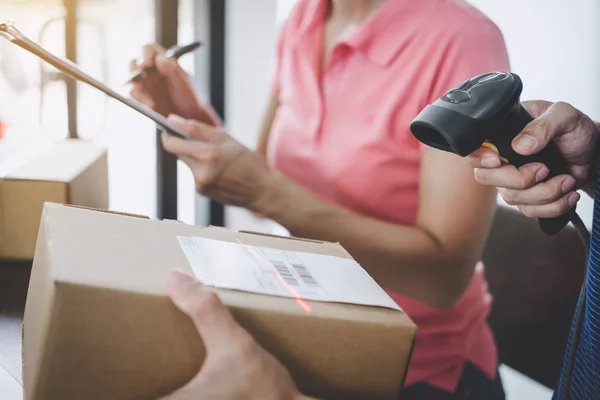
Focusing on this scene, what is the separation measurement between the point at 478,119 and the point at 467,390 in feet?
1.82

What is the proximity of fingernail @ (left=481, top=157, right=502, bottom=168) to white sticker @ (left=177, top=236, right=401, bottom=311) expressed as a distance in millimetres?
156

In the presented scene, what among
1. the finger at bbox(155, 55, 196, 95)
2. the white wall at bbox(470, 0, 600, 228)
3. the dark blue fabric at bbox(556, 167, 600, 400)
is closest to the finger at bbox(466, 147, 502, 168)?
the dark blue fabric at bbox(556, 167, 600, 400)

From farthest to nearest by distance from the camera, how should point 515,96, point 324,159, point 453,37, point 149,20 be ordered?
point 149,20 < point 324,159 < point 453,37 < point 515,96

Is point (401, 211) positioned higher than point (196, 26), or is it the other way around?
point (196, 26)

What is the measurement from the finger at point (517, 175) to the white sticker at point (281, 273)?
161 mm

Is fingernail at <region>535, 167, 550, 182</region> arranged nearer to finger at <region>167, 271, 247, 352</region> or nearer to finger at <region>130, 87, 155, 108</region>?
finger at <region>167, 271, 247, 352</region>

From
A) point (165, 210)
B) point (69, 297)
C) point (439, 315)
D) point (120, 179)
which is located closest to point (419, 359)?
point (439, 315)

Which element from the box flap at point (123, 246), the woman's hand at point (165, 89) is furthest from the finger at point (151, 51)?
the box flap at point (123, 246)

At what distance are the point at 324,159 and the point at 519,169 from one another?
17.5 inches

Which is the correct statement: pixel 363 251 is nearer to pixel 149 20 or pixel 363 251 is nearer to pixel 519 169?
pixel 519 169

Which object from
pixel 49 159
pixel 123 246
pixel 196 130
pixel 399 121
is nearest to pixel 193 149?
pixel 196 130

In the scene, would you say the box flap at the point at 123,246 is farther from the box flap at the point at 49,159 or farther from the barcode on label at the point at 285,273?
the box flap at the point at 49,159

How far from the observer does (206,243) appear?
22.5 inches

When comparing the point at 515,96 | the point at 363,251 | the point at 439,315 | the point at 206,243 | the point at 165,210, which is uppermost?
the point at 515,96
